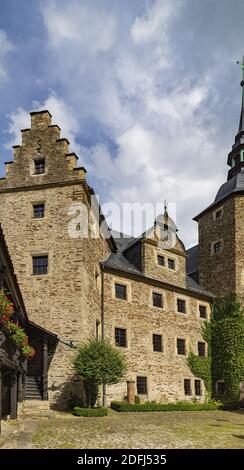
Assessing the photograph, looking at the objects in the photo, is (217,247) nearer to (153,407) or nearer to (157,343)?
(157,343)

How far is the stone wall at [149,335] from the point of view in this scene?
2700 cm

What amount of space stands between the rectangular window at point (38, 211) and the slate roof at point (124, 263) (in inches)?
201

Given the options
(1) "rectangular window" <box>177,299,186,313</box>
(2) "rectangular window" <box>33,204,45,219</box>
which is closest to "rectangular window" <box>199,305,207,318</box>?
(1) "rectangular window" <box>177,299,186,313</box>

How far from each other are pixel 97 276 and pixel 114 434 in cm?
1354

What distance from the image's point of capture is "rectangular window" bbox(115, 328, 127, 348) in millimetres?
27047

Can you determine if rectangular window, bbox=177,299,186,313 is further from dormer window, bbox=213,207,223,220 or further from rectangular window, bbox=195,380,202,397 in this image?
dormer window, bbox=213,207,223,220

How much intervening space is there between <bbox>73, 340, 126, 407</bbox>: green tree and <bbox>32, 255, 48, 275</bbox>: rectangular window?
16.7 feet

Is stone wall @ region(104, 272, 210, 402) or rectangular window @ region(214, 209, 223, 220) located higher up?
rectangular window @ region(214, 209, 223, 220)

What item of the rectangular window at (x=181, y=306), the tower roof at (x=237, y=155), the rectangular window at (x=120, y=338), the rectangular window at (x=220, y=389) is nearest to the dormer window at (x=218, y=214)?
the tower roof at (x=237, y=155)

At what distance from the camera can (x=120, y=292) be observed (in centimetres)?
2808

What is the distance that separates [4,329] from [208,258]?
81.3ft

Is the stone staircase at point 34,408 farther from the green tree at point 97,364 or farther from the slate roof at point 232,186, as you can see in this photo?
the slate roof at point 232,186

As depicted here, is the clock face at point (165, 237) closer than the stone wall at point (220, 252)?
Yes

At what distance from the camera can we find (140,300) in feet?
94.4
